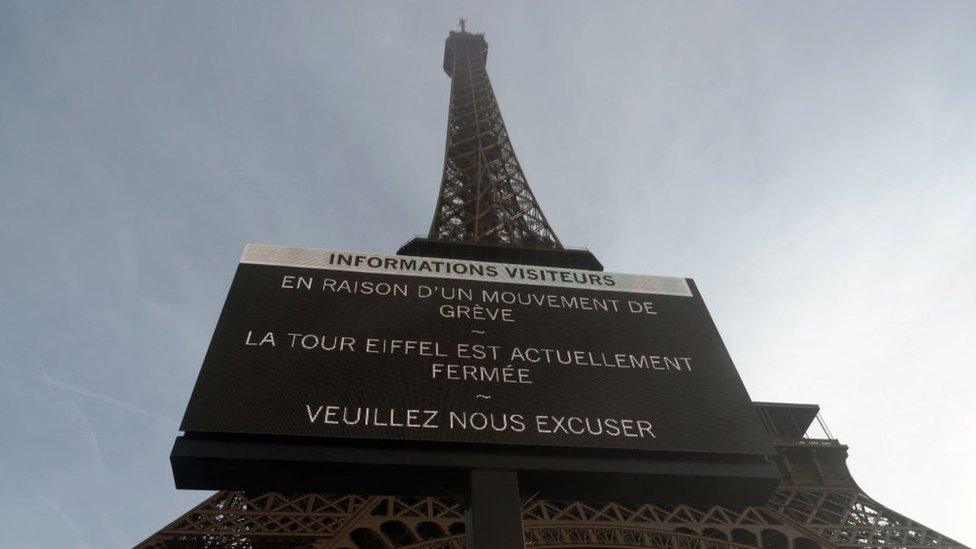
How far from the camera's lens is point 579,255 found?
63.3 ft

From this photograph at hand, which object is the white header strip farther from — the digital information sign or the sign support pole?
the sign support pole

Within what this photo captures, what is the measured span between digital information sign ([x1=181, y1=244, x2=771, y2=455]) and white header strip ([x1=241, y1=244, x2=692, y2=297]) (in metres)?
0.03

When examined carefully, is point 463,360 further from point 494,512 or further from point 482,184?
point 482,184

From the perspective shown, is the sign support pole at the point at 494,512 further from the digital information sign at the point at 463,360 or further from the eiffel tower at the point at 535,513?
the eiffel tower at the point at 535,513

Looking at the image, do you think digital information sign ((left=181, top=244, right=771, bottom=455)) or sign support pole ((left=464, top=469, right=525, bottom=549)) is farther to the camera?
digital information sign ((left=181, top=244, right=771, bottom=455))

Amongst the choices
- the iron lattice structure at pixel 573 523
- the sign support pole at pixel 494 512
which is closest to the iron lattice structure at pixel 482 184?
the iron lattice structure at pixel 573 523

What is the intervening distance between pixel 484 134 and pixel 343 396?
28415 mm

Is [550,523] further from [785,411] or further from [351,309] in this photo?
[785,411]

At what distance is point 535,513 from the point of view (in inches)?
774

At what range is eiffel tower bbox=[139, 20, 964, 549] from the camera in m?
17.6

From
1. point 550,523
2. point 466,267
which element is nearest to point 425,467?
point 466,267

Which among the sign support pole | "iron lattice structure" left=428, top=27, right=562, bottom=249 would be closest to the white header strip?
the sign support pole

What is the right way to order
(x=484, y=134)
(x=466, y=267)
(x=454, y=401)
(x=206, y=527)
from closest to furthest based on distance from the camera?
(x=454, y=401), (x=466, y=267), (x=206, y=527), (x=484, y=134)

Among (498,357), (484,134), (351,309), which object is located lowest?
(498,357)
